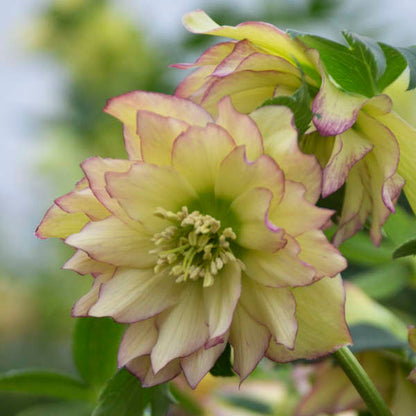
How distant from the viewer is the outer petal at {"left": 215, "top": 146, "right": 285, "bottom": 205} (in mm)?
295

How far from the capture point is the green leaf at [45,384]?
474mm

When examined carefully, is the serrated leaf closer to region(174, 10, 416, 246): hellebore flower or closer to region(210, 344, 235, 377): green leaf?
region(174, 10, 416, 246): hellebore flower

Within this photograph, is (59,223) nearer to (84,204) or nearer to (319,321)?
(84,204)

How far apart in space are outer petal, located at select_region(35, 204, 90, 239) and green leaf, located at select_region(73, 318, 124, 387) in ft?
0.44

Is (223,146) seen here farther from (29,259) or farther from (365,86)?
(29,259)

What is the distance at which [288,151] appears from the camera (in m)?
0.29

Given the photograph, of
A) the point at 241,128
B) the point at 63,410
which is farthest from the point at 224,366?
the point at 63,410

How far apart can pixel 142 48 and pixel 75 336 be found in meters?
1.48

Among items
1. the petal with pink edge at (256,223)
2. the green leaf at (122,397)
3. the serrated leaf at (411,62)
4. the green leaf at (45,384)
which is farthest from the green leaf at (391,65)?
the green leaf at (45,384)

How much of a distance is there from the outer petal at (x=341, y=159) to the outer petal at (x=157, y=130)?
0.24 ft

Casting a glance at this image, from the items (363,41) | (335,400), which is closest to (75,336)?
(335,400)

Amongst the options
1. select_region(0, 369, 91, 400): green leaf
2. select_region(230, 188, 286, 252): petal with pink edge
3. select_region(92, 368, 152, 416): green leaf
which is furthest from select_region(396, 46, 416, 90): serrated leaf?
select_region(0, 369, 91, 400): green leaf

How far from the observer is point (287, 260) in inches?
11.7

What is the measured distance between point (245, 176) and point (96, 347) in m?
0.22
